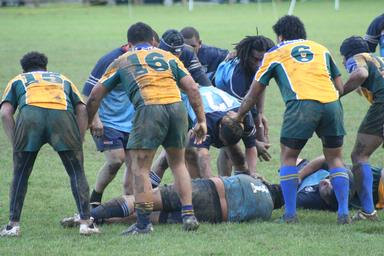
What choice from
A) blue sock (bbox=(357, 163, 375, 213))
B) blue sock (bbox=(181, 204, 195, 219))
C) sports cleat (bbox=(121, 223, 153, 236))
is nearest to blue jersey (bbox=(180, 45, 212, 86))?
blue sock (bbox=(357, 163, 375, 213))

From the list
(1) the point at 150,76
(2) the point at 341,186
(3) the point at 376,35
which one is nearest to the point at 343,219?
(2) the point at 341,186

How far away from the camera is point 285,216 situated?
8.50 m

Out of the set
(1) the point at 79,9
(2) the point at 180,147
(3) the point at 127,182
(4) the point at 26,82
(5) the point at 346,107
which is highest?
(4) the point at 26,82

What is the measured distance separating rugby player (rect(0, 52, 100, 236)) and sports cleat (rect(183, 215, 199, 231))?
2.44 ft

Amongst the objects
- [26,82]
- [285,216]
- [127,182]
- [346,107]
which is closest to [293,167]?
[285,216]

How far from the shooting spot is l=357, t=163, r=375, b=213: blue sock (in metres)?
8.73

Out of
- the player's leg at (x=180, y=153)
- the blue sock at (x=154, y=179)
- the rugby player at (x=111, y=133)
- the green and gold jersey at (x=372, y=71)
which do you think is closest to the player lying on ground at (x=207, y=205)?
the player's leg at (x=180, y=153)

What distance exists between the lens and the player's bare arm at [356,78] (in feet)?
28.4

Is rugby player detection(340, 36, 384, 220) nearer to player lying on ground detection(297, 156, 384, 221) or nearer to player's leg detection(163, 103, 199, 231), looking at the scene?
player lying on ground detection(297, 156, 384, 221)

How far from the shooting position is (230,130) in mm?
9070

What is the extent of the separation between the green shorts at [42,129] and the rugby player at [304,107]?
1788mm

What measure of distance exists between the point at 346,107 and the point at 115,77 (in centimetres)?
918

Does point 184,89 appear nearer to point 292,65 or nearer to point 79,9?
point 292,65

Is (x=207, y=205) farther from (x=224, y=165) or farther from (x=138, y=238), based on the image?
(x=224, y=165)
